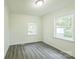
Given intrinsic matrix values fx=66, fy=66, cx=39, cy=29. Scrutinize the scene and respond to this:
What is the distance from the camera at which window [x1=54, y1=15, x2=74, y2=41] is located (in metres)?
3.31

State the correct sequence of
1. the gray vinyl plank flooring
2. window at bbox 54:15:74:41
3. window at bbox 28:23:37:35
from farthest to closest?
window at bbox 28:23:37:35
window at bbox 54:15:74:41
the gray vinyl plank flooring

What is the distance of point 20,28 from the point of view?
5.27 metres

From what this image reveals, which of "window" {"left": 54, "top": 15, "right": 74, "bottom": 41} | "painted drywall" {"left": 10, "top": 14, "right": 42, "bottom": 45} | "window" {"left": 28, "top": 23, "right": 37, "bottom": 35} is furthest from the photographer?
"window" {"left": 28, "top": 23, "right": 37, "bottom": 35}

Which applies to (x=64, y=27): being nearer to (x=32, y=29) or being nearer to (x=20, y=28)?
(x=32, y=29)

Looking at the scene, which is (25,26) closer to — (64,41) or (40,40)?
(40,40)

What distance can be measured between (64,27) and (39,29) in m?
2.81

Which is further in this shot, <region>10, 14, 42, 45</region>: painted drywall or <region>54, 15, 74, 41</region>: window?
<region>10, 14, 42, 45</region>: painted drywall

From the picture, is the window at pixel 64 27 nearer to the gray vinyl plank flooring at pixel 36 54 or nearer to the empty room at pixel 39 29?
the empty room at pixel 39 29

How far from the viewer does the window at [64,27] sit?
3312 millimetres

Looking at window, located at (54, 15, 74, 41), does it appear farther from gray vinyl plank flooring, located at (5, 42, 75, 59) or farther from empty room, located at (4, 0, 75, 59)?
gray vinyl plank flooring, located at (5, 42, 75, 59)

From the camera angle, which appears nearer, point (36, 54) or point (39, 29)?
point (36, 54)

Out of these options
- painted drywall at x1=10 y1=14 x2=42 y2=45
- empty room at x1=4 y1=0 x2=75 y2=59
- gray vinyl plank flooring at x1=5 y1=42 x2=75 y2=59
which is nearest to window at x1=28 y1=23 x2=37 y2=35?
empty room at x1=4 y1=0 x2=75 y2=59

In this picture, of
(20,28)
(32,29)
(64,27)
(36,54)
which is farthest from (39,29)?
(36,54)

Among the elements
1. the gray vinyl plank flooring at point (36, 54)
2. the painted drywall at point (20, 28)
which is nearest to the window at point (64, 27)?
the gray vinyl plank flooring at point (36, 54)
